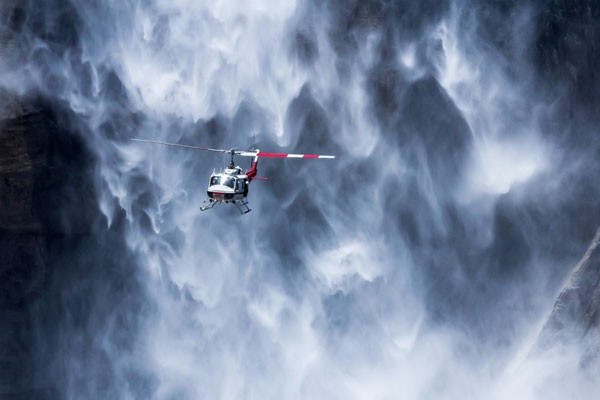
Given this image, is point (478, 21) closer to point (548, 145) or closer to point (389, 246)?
point (548, 145)

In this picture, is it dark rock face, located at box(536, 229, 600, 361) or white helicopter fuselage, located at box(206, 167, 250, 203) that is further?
dark rock face, located at box(536, 229, 600, 361)

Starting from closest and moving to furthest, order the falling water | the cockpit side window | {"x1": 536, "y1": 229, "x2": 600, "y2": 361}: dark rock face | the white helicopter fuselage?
the white helicopter fuselage
the cockpit side window
{"x1": 536, "y1": 229, "x2": 600, "y2": 361}: dark rock face
the falling water

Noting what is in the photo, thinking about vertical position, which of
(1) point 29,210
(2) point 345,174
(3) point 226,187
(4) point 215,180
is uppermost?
(2) point 345,174

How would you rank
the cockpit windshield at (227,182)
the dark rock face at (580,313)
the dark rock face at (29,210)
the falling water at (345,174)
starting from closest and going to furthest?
the cockpit windshield at (227,182) → the dark rock face at (580,313) → the falling water at (345,174) → the dark rock face at (29,210)

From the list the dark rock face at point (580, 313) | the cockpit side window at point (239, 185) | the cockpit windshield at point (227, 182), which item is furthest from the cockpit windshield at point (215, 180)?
the dark rock face at point (580, 313)

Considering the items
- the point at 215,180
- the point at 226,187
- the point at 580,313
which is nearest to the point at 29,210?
the point at 215,180

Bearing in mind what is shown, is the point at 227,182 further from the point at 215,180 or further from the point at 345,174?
the point at 345,174

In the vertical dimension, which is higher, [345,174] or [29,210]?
[345,174]

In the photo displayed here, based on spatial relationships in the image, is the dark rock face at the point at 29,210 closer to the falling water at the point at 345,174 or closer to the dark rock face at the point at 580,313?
the falling water at the point at 345,174

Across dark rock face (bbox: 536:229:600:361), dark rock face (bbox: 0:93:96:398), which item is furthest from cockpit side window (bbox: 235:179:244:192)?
dark rock face (bbox: 536:229:600:361)

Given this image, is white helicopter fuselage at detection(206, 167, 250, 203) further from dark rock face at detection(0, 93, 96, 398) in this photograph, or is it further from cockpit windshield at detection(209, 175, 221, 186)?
dark rock face at detection(0, 93, 96, 398)
